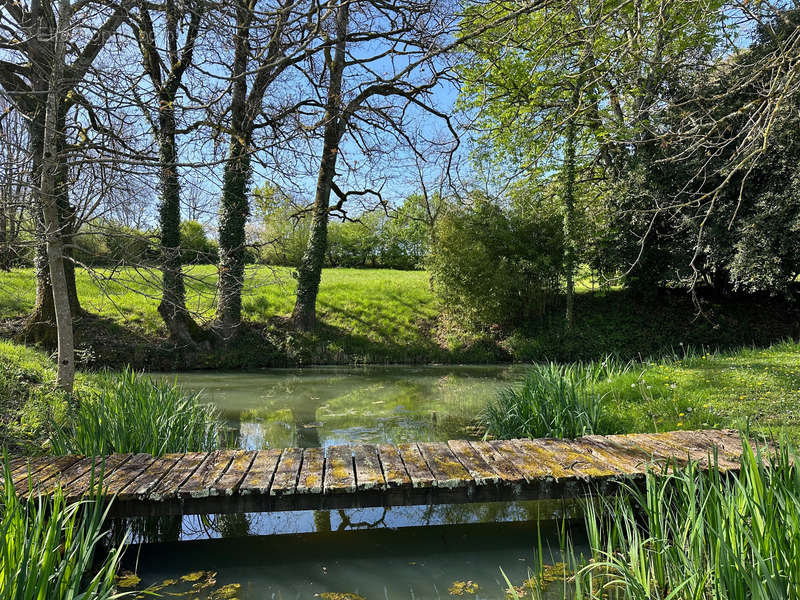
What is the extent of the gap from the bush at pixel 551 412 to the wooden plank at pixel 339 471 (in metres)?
2.02

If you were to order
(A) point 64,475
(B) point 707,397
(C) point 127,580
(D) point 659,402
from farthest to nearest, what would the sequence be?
(B) point 707,397 < (D) point 659,402 < (A) point 64,475 < (C) point 127,580

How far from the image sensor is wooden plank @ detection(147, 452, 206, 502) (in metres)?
3.02

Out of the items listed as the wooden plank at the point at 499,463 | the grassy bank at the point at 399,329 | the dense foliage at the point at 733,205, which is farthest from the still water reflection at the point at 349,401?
the dense foliage at the point at 733,205

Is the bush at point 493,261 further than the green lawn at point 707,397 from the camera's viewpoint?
Yes

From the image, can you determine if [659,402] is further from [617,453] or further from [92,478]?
[92,478]

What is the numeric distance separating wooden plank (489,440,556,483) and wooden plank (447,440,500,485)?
0.63 ft

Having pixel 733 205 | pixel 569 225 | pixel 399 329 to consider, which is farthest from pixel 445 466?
pixel 569 225

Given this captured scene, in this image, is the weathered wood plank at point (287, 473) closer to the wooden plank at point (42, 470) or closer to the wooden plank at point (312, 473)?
the wooden plank at point (312, 473)

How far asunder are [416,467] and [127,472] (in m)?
1.87

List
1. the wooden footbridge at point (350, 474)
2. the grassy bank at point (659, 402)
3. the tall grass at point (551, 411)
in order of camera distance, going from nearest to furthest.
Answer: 1. the wooden footbridge at point (350, 474)
2. the tall grass at point (551, 411)
3. the grassy bank at point (659, 402)

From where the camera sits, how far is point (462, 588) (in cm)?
277

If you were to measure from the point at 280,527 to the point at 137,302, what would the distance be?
476 inches

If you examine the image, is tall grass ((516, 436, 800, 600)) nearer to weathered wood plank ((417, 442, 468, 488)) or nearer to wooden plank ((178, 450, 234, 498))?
weathered wood plank ((417, 442, 468, 488))

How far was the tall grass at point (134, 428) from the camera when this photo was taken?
3.85m
